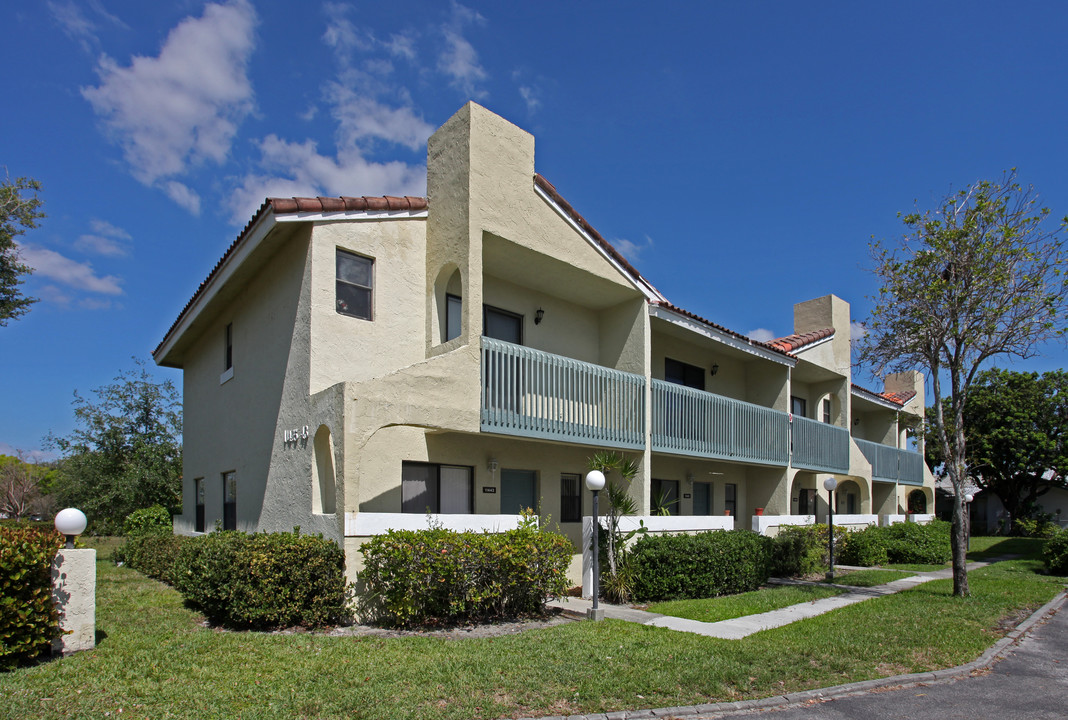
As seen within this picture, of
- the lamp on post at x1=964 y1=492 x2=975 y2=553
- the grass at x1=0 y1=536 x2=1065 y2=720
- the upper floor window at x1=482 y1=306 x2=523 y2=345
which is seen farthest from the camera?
the lamp on post at x1=964 y1=492 x2=975 y2=553

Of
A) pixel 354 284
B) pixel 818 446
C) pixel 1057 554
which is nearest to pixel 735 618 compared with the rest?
pixel 354 284

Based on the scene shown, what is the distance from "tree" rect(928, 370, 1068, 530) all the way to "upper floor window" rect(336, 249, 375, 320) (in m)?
32.3

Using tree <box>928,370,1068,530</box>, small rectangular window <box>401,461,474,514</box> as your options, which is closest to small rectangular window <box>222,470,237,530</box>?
small rectangular window <box>401,461,474,514</box>

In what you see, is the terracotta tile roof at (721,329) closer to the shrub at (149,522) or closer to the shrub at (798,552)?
the shrub at (798,552)

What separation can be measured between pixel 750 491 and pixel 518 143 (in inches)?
494

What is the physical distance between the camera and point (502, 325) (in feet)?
47.9

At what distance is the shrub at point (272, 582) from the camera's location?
902cm

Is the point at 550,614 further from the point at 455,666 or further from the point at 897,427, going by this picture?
the point at 897,427

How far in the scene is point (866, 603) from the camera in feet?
41.4

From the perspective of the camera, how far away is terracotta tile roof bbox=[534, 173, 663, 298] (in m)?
13.7

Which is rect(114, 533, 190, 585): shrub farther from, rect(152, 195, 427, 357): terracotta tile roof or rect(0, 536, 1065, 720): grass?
rect(152, 195, 427, 357): terracotta tile roof

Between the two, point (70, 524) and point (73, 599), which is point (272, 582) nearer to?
point (73, 599)

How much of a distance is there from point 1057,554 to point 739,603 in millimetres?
12458

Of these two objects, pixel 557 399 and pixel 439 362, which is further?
pixel 557 399
